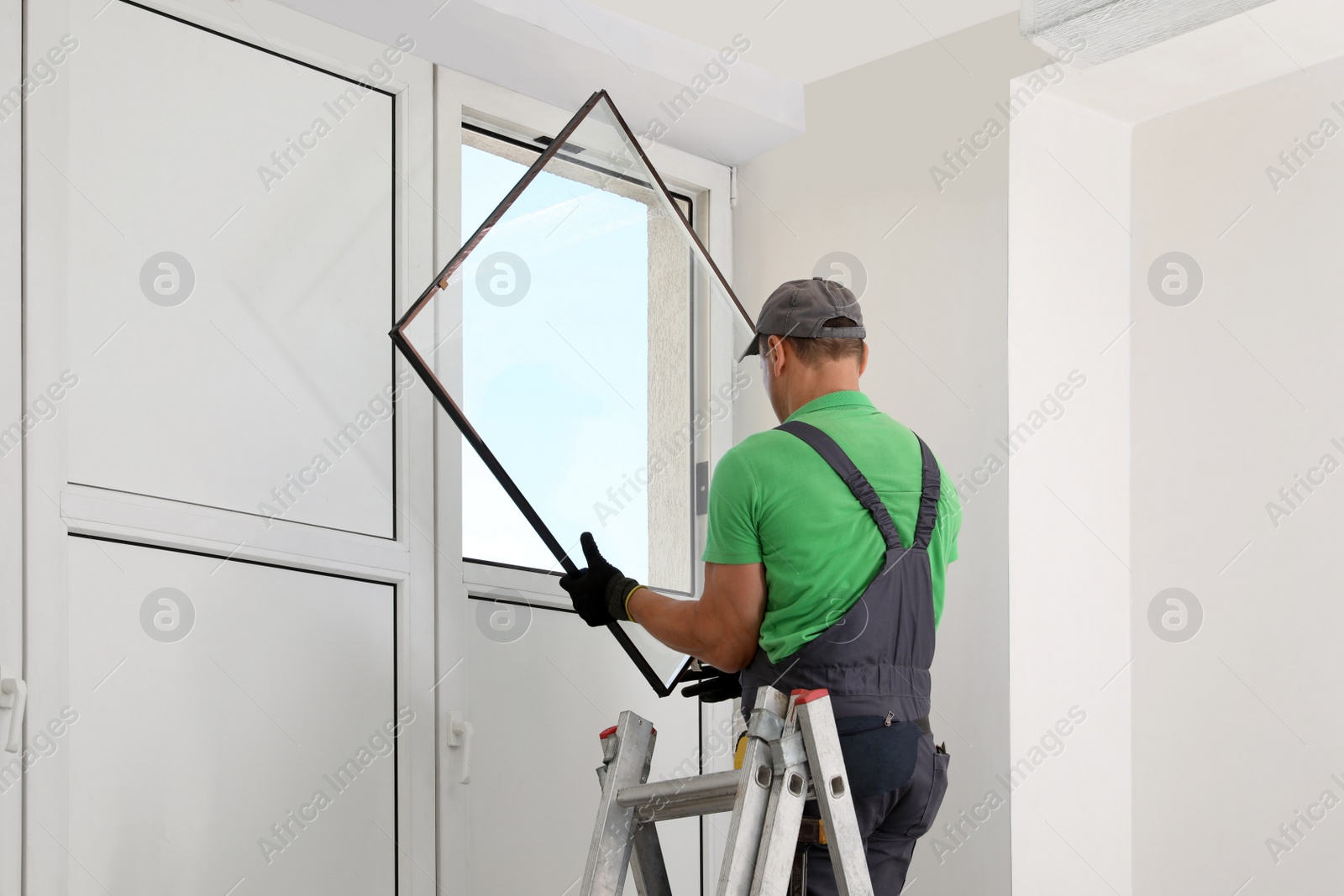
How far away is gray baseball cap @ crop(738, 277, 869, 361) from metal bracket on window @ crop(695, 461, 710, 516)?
497mm

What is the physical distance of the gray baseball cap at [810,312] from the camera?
189 cm

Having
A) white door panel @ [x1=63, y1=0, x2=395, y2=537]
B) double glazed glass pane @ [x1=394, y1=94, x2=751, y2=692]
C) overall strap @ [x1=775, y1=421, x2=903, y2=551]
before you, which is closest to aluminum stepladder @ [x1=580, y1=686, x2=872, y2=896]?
overall strap @ [x1=775, y1=421, x2=903, y2=551]

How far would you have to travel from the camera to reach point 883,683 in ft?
5.65

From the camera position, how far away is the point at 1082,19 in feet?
7.84

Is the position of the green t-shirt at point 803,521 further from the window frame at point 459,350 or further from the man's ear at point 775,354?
the window frame at point 459,350

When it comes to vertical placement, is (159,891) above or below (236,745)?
below

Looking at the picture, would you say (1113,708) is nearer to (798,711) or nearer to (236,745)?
(798,711)

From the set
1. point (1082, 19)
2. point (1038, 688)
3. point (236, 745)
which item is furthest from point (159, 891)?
point (1082, 19)

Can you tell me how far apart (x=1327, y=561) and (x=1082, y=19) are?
114 centimetres


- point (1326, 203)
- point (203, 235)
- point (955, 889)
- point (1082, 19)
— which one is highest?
point (1082, 19)

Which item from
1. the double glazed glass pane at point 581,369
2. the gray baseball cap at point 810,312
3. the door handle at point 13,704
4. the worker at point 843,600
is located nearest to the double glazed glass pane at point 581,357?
the double glazed glass pane at point 581,369

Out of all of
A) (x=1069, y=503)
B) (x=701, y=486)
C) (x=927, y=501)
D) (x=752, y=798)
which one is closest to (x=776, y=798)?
(x=752, y=798)

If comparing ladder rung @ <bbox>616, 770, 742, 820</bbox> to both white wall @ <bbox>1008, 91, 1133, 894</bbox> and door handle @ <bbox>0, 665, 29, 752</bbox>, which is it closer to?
door handle @ <bbox>0, 665, 29, 752</bbox>

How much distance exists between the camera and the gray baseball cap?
6.21 feet
